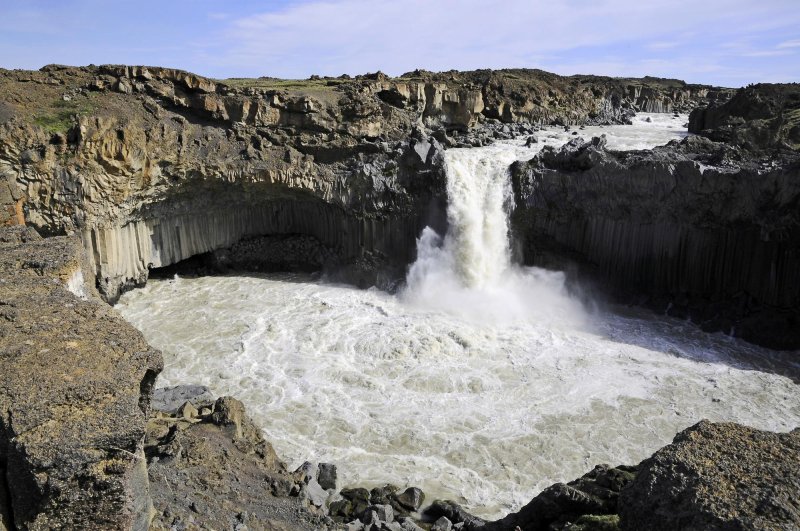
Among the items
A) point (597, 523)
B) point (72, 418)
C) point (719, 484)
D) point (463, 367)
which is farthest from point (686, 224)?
point (72, 418)

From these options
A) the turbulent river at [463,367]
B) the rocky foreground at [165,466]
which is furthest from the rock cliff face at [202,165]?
the rocky foreground at [165,466]

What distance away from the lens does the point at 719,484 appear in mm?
7125

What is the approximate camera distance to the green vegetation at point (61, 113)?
72.7 feet

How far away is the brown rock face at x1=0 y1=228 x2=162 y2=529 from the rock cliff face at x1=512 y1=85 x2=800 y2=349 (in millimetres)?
19497

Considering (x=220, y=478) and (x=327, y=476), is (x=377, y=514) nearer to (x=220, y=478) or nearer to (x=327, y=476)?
(x=327, y=476)

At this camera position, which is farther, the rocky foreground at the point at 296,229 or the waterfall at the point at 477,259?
the waterfall at the point at 477,259

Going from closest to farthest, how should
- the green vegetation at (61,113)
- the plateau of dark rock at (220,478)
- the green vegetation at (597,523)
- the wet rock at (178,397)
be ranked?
the green vegetation at (597,523)
the plateau of dark rock at (220,478)
the wet rock at (178,397)
the green vegetation at (61,113)

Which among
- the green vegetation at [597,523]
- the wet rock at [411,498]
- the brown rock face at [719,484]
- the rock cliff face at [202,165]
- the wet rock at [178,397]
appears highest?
the rock cliff face at [202,165]

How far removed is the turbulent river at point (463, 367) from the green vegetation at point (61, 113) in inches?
269

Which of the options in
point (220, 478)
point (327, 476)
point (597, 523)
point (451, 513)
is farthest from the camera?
point (327, 476)

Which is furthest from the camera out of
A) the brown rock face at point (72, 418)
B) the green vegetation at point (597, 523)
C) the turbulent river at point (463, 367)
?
the turbulent river at point (463, 367)

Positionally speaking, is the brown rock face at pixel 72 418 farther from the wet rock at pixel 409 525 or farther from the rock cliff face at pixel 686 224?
the rock cliff face at pixel 686 224

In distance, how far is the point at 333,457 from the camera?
48.5ft

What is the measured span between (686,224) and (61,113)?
24.0m
